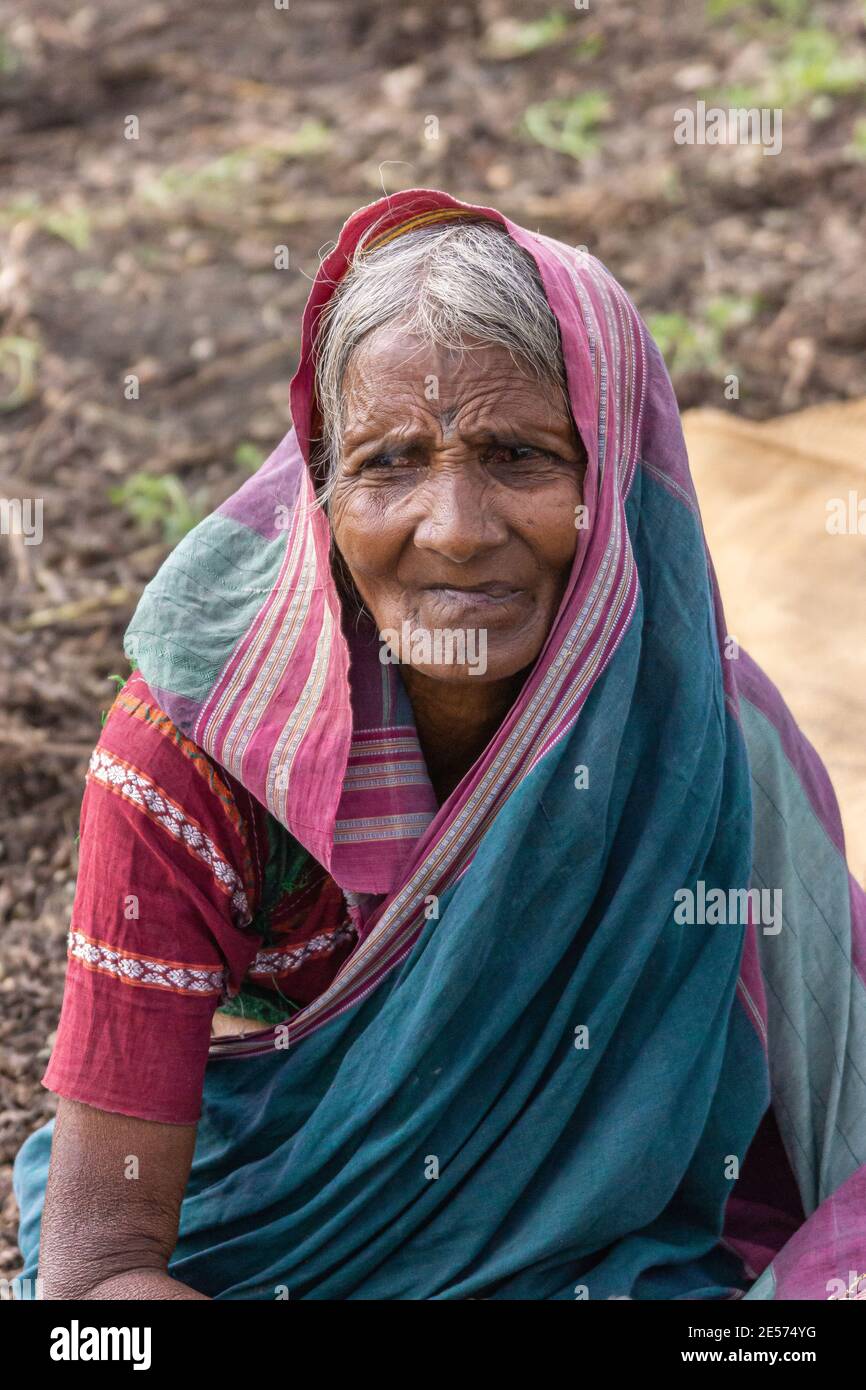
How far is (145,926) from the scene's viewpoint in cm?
209

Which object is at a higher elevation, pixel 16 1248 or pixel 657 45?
pixel 657 45

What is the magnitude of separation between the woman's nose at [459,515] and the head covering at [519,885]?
0.39 ft

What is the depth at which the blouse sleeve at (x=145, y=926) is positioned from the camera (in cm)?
208

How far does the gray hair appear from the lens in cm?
202

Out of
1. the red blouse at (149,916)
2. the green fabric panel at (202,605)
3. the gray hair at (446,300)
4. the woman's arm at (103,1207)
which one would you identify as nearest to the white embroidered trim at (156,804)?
the red blouse at (149,916)

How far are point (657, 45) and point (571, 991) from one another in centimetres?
506

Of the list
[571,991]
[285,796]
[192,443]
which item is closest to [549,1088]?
[571,991]

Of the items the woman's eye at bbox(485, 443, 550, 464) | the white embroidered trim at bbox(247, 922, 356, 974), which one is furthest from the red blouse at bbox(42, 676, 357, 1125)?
the woman's eye at bbox(485, 443, 550, 464)

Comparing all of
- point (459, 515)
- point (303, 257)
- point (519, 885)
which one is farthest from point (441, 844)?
point (303, 257)

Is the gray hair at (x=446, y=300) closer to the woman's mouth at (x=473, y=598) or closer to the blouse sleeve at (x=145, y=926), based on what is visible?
the woman's mouth at (x=473, y=598)

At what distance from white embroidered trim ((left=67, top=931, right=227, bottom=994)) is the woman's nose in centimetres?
62
